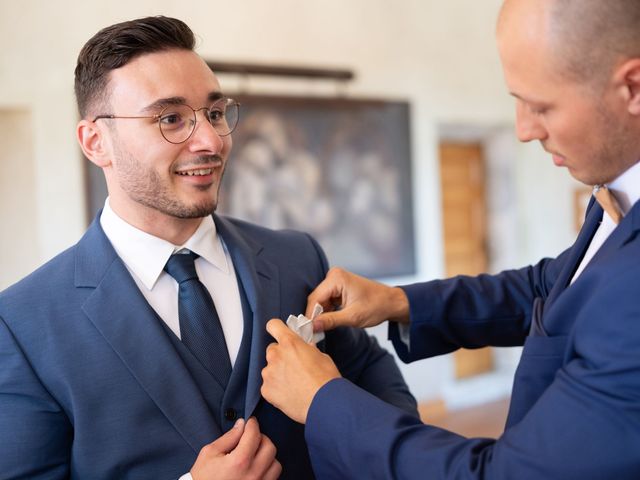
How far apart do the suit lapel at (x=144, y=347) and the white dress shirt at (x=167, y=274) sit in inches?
3.5

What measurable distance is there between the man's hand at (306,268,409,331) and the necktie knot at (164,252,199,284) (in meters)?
0.35

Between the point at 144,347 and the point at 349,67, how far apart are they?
461 centimetres

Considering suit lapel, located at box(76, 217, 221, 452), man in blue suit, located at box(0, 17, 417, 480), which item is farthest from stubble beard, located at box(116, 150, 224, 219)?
suit lapel, located at box(76, 217, 221, 452)

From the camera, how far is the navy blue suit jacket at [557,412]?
47.4 inches

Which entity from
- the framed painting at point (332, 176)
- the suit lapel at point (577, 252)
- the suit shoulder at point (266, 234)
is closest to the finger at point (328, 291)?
the suit shoulder at point (266, 234)

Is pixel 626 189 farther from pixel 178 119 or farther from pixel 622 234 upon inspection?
pixel 178 119

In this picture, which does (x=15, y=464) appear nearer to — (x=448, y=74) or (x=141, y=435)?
(x=141, y=435)

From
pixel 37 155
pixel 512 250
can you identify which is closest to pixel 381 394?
pixel 37 155

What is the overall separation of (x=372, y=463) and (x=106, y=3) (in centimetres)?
413

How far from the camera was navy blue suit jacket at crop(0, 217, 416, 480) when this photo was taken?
5.25ft

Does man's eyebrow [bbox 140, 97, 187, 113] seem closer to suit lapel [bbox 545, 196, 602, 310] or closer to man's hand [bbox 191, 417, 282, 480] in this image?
man's hand [bbox 191, 417, 282, 480]

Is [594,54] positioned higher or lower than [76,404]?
higher

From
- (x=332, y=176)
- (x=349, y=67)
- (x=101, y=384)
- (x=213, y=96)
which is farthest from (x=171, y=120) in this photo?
(x=349, y=67)

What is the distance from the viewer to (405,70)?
627 cm
